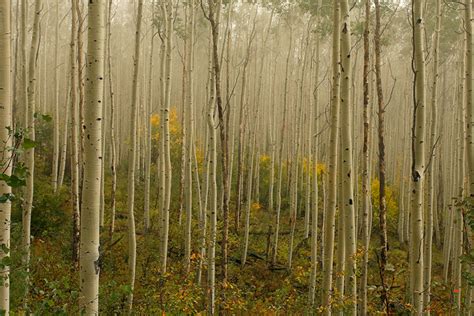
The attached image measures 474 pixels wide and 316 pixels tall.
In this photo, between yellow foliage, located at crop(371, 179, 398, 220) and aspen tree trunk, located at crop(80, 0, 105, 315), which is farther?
yellow foliage, located at crop(371, 179, 398, 220)

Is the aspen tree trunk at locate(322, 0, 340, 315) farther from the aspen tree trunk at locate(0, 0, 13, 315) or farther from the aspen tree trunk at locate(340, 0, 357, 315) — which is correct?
the aspen tree trunk at locate(0, 0, 13, 315)

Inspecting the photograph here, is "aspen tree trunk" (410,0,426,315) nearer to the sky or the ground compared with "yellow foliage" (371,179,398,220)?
nearer to the sky

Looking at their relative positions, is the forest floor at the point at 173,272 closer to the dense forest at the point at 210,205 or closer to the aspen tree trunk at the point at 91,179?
the dense forest at the point at 210,205

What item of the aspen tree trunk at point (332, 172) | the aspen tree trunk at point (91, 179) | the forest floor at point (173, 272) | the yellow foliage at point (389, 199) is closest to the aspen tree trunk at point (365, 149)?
the forest floor at point (173, 272)

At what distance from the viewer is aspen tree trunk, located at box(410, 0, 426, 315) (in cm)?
Result: 436

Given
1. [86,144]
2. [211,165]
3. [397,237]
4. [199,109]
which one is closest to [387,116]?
[397,237]

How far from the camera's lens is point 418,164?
434cm

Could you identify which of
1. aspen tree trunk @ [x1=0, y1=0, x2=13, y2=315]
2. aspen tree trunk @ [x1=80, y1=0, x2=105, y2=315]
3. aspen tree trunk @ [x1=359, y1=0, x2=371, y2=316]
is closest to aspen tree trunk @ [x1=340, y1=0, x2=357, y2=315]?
aspen tree trunk @ [x1=359, y1=0, x2=371, y2=316]

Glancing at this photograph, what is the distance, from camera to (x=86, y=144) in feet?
9.93

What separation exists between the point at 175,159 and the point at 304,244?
22.5 feet

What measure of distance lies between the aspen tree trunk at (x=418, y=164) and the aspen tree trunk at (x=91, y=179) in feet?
10.6

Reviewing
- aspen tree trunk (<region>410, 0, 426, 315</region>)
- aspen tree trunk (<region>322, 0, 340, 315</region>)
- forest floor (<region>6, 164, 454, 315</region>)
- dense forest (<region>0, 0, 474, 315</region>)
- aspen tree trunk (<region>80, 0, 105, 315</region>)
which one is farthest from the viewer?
forest floor (<region>6, 164, 454, 315</region>)

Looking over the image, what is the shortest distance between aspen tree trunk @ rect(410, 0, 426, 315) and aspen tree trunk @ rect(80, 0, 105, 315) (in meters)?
3.24

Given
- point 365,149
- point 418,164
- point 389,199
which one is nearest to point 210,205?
point 365,149
